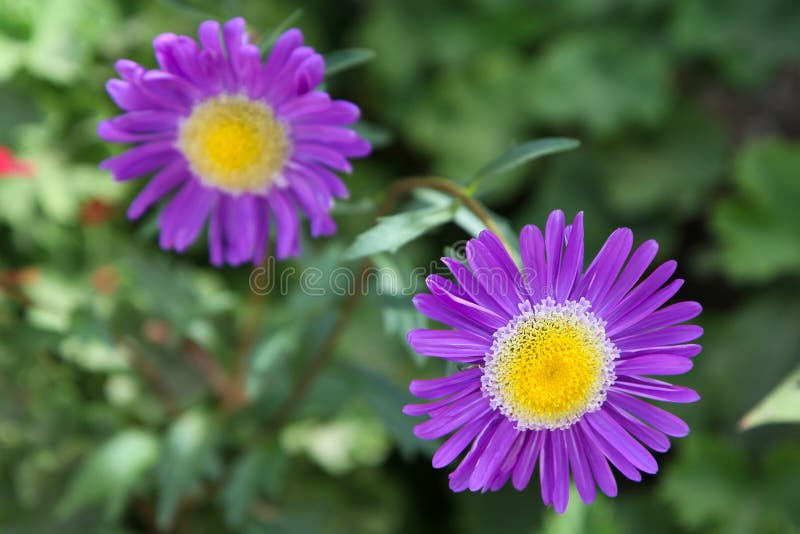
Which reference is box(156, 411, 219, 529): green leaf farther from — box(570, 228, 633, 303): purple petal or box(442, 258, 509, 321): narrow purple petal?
box(570, 228, 633, 303): purple petal

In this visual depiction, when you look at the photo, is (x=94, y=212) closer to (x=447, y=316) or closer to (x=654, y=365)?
(x=447, y=316)

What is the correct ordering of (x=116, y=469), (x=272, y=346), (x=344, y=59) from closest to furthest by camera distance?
(x=344, y=59), (x=272, y=346), (x=116, y=469)

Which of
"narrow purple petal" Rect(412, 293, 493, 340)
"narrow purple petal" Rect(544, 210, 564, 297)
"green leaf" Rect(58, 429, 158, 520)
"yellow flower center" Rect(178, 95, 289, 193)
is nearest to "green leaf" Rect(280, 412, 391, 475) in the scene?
"green leaf" Rect(58, 429, 158, 520)

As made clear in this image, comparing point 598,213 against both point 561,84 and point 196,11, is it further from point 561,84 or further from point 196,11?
point 196,11

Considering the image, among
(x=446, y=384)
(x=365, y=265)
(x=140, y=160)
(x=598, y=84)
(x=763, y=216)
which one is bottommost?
(x=446, y=384)

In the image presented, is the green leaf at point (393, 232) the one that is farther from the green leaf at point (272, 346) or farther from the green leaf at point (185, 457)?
the green leaf at point (185, 457)

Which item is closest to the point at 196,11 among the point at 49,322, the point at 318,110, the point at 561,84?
the point at 318,110

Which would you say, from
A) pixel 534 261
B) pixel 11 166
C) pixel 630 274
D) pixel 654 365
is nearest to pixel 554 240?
pixel 534 261
